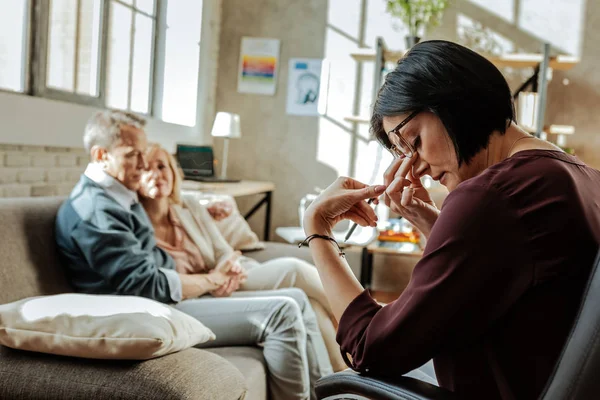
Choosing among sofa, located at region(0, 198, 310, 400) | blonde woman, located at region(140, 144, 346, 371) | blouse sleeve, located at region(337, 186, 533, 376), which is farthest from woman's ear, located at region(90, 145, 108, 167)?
blouse sleeve, located at region(337, 186, 533, 376)

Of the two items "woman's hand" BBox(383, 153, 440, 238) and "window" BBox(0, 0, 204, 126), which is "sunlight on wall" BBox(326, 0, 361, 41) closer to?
"window" BBox(0, 0, 204, 126)

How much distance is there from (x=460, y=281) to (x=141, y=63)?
3.81 meters

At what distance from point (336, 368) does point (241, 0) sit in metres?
3.81

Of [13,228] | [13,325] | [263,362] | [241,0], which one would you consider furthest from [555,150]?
[241,0]

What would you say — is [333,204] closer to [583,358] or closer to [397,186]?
[397,186]

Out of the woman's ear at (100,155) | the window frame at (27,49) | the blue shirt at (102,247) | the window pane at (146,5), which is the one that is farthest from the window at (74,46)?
the blue shirt at (102,247)

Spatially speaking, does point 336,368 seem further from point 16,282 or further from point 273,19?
point 273,19

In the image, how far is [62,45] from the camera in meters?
3.20

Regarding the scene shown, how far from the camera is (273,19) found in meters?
5.18

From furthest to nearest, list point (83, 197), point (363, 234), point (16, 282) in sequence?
point (363, 234), point (83, 197), point (16, 282)

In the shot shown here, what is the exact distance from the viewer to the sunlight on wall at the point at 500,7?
491cm

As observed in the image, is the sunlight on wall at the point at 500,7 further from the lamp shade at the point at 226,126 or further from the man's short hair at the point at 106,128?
the man's short hair at the point at 106,128

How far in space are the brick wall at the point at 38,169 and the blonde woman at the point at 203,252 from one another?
63 centimetres

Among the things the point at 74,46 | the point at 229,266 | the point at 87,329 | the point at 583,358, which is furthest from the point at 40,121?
the point at 583,358
